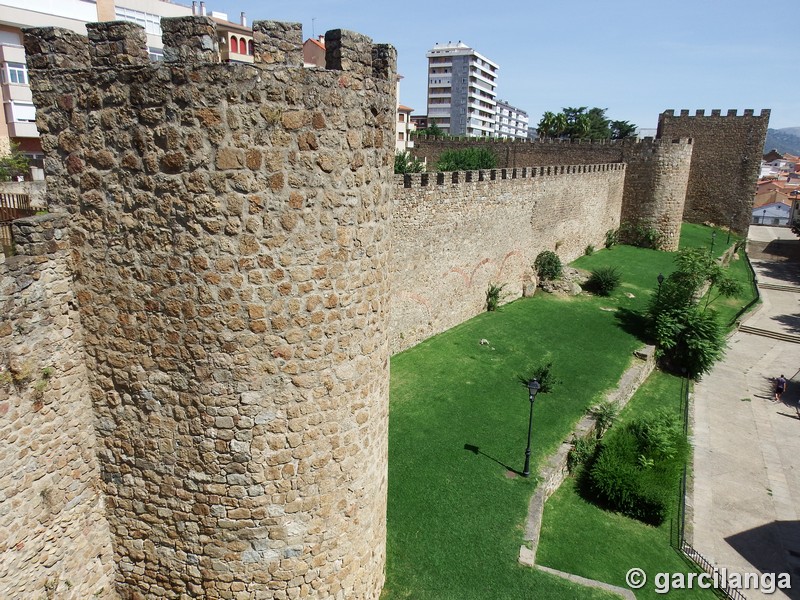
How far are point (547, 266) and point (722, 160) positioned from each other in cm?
1962

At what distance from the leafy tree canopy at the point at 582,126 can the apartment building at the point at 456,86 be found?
23202 mm

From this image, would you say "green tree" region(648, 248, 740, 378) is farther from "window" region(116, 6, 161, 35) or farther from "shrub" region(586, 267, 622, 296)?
"window" region(116, 6, 161, 35)

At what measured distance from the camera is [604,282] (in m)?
22.0

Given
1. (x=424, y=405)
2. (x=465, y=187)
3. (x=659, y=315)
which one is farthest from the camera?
(x=659, y=315)

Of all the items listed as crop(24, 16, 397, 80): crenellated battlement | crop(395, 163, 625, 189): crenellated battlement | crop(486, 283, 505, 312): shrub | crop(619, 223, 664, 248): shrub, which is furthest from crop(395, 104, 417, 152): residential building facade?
crop(24, 16, 397, 80): crenellated battlement

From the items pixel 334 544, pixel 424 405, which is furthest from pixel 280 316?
pixel 424 405

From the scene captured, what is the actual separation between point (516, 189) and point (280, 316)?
1660 centimetres

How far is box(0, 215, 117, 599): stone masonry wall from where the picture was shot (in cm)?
424

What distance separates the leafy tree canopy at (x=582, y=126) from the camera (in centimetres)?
5494

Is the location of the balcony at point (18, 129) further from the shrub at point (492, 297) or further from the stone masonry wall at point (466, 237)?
the shrub at point (492, 297)

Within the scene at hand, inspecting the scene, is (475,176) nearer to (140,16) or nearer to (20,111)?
(20,111)

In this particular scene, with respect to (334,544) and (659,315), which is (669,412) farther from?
(334,544)

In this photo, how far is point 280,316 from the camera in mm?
4426

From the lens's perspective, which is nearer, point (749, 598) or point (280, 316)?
point (280, 316)
